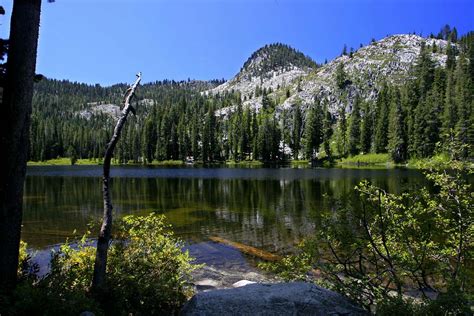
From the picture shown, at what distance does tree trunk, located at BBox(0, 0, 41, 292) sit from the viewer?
7734mm

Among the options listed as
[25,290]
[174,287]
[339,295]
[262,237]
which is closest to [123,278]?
[174,287]

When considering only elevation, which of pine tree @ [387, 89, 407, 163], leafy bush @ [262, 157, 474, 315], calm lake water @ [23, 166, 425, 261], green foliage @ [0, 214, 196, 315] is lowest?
calm lake water @ [23, 166, 425, 261]

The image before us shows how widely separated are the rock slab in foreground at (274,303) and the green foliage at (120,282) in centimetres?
224

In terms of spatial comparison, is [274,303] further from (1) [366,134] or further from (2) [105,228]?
(1) [366,134]

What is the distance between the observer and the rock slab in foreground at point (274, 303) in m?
7.34

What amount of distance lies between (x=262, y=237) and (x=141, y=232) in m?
15.9

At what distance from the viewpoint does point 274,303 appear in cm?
744

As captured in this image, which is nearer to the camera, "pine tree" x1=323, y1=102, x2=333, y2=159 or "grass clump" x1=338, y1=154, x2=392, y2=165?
"grass clump" x1=338, y1=154, x2=392, y2=165

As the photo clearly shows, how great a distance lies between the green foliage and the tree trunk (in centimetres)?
82

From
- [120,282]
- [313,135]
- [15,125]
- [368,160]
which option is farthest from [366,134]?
[15,125]

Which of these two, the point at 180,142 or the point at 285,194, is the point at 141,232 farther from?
the point at 180,142

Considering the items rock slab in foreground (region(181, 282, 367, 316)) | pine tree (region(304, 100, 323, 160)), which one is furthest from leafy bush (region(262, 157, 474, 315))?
pine tree (region(304, 100, 323, 160))

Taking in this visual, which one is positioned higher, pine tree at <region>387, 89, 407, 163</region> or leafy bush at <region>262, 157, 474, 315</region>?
pine tree at <region>387, 89, 407, 163</region>

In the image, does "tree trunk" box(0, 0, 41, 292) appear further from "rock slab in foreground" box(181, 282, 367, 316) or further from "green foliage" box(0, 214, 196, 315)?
"rock slab in foreground" box(181, 282, 367, 316)
